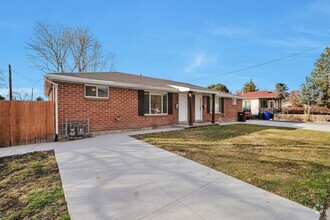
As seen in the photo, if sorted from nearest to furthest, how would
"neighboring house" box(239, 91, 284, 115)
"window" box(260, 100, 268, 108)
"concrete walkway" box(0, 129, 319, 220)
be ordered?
"concrete walkway" box(0, 129, 319, 220) < "neighboring house" box(239, 91, 284, 115) < "window" box(260, 100, 268, 108)

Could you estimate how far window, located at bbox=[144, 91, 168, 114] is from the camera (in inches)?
422

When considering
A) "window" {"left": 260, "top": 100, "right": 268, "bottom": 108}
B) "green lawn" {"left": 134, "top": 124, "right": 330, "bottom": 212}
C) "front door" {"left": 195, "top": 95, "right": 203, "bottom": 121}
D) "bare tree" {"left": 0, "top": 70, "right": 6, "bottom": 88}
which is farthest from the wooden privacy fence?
"window" {"left": 260, "top": 100, "right": 268, "bottom": 108}

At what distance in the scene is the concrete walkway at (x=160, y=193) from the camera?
7.88 feet

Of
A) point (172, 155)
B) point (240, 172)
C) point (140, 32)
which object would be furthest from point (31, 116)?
point (140, 32)

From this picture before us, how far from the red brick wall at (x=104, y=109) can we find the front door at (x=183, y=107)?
178cm

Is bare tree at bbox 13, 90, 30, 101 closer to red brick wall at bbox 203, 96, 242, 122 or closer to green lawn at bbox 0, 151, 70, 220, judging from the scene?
green lawn at bbox 0, 151, 70, 220

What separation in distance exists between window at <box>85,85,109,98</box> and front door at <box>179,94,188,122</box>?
18.1 feet

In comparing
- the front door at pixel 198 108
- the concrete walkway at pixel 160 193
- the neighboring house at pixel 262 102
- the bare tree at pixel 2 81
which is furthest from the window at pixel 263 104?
the bare tree at pixel 2 81

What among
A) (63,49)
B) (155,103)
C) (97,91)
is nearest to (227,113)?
(155,103)

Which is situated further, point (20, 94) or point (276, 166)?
point (20, 94)

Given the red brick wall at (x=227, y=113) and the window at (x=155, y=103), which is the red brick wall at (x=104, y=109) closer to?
the window at (x=155, y=103)

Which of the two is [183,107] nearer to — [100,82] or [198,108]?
[198,108]

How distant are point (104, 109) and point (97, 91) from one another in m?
0.95

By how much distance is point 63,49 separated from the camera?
21516mm
